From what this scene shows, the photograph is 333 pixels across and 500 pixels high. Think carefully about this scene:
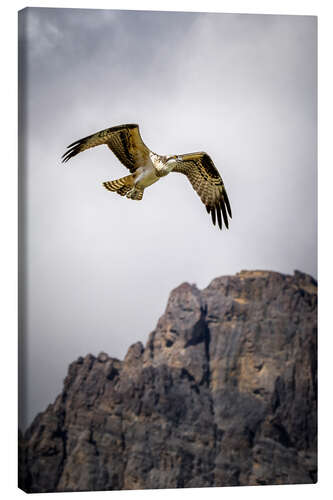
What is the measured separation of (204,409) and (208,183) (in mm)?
2412

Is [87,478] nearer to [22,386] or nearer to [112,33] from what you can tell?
[22,386]

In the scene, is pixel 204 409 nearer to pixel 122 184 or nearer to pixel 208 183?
pixel 208 183

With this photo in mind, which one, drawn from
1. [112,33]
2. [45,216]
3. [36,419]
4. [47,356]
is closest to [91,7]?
[112,33]

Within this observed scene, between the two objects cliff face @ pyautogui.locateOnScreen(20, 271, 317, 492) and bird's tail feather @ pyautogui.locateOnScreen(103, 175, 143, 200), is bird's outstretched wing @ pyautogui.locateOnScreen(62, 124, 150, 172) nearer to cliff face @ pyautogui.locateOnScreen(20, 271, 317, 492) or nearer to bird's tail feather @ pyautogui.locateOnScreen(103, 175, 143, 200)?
bird's tail feather @ pyautogui.locateOnScreen(103, 175, 143, 200)

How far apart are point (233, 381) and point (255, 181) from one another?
205cm

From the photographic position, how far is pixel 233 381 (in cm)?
768

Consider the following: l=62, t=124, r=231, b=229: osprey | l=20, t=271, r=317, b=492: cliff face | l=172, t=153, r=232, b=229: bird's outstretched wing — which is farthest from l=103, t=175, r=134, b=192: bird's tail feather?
l=20, t=271, r=317, b=492: cliff face

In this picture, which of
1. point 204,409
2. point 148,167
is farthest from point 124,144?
point 204,409

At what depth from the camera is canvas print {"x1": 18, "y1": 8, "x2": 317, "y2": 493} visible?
241 inches

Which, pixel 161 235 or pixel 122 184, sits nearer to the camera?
pixel 122 184

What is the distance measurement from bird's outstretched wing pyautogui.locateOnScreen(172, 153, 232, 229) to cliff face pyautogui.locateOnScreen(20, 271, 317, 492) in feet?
2.89

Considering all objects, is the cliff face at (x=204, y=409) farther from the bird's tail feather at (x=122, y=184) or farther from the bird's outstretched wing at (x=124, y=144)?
the bird's outstretched wing at (x=124, y=144)

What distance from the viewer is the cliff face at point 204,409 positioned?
22.3ft

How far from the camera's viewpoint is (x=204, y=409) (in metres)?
7.48
